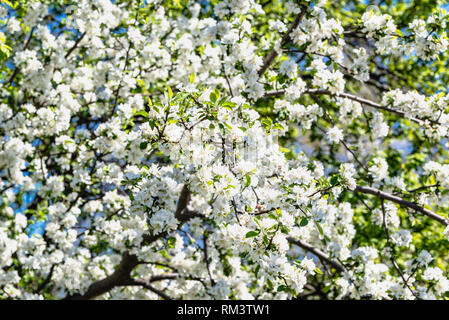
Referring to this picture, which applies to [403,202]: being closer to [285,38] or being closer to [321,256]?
[321,256]

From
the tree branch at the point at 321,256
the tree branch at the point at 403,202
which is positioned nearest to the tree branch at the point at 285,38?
the tree branch at the point at 403,202

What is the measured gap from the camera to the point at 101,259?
18.0 ft

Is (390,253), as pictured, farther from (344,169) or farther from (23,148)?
(23,148)

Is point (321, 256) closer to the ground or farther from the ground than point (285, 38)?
closer to the ground

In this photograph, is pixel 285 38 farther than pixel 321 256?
No

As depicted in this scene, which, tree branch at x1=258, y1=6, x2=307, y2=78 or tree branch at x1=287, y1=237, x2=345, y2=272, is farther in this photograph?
tree branch at x1=287, y1=237, x2=345, y2=272

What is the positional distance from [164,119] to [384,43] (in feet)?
8.39

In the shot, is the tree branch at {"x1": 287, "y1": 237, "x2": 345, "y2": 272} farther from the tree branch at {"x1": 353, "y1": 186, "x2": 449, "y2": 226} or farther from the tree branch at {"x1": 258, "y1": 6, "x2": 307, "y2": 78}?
the tree branch at {"x1": 258, "y1": 6, "x2": 307, "y2": 78}

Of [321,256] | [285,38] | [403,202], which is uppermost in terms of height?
[285,38]

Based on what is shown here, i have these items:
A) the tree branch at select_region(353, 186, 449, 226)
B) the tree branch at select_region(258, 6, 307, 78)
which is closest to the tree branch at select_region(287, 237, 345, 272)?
the tree branch at select_region(353, 186, 449, 226)

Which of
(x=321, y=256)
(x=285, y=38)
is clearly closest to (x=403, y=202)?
(x=321, y=256)

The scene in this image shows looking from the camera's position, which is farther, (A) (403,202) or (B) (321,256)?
(B) (321,256)

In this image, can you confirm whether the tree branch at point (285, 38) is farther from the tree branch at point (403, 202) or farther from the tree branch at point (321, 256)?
the tree branch at point (321, 256)

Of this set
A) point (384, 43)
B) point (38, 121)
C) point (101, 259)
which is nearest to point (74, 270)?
point (101, 259)
